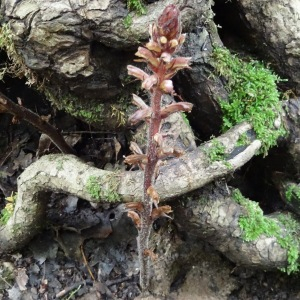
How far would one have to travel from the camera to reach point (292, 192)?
254 cm

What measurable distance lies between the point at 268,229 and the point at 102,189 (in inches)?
36.7

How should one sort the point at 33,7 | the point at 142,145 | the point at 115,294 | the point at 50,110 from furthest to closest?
the point at 50,110 → the point at 115,294 → the point at 142,145 → the point at 33,7

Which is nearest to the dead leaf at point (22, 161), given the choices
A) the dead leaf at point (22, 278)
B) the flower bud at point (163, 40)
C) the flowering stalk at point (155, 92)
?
the dead leaf at point (22, 278)

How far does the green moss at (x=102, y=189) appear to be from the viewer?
82.4 inches

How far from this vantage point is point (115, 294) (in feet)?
8.00

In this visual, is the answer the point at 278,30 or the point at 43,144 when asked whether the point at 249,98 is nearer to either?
the point at 278,30

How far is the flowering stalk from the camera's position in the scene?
4.03 ft

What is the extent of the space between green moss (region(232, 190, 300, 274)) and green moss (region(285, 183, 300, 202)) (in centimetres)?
15

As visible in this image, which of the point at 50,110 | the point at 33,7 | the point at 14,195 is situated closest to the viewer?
the point at 33,7

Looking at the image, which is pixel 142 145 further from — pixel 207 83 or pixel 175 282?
pixel 175 282

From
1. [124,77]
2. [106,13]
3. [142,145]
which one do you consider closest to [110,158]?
[142,145]

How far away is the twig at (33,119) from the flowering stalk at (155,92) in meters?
0.79

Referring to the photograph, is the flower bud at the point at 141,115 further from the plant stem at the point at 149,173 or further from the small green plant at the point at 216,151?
the small green plant at the point at 216,151

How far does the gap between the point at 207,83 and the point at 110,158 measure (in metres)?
0.78
